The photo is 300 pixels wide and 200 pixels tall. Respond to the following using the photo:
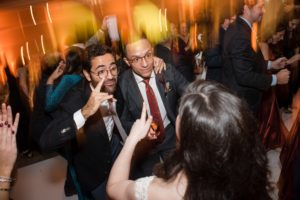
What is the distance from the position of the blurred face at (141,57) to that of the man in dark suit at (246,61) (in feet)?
3.77

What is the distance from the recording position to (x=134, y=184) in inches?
63.1

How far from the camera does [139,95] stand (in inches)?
110

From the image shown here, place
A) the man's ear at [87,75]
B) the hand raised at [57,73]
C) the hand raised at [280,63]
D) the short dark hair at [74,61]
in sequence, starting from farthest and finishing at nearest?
the hand raised at [280,63], the hand raised at [57,73], the short dark hair at [74,61], the man's ear at [87,75]

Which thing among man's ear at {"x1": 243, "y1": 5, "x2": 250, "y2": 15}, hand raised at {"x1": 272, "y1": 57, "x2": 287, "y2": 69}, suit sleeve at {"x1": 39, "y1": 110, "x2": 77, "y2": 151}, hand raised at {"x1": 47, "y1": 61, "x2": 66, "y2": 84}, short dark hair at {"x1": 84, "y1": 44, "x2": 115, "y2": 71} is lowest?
hand raised at {"x1": 272, "y1": 57, "x2": 287, "y2": 69}

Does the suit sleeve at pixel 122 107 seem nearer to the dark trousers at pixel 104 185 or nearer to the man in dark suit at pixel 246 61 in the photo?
the dark trousers at pixel 104 185

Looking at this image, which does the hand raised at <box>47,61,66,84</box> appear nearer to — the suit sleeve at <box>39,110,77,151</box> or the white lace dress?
the suit sleeve at <box>39,110,77,151</box>

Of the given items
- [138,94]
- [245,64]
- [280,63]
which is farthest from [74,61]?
[280,63]

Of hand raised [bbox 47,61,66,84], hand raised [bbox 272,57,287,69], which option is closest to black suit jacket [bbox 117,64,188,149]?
hand raised [bbox 47,61,66,84]

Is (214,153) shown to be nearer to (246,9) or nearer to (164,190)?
(164,190)

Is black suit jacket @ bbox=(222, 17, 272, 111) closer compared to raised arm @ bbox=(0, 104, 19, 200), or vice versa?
raised arm @ bbox=(0, 104, 19, 200)

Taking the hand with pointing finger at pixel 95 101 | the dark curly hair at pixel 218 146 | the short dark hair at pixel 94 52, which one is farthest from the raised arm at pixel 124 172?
the short dark hair at pixel 94 52

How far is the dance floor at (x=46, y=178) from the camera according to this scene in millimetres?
3754

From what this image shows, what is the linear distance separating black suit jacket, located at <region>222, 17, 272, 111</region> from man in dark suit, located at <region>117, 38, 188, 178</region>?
890mm

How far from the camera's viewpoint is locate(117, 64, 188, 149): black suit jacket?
282 cm
